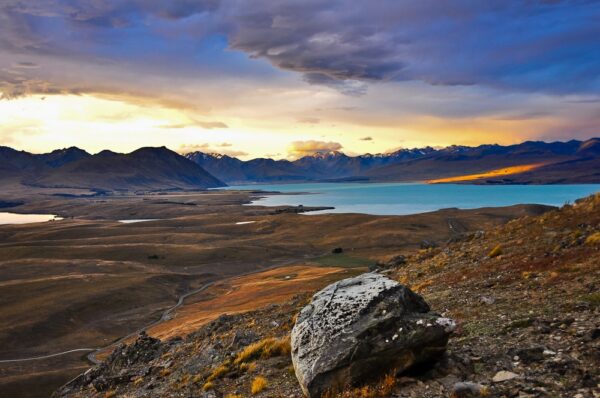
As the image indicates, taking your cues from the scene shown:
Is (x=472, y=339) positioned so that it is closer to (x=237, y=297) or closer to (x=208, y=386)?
(x=208, y=386)

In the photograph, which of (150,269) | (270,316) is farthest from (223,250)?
(270,316)

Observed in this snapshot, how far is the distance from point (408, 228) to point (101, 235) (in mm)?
110756

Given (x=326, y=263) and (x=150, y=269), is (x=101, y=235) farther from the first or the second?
(x=326, y=263)

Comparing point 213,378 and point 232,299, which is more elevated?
point 213,378

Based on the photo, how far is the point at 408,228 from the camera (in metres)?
146

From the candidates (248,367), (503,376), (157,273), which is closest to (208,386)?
(248,367)

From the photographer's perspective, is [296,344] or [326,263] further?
[326,263]

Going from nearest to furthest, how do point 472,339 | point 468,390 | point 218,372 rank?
point 468,390, point 472,339, point 218,372

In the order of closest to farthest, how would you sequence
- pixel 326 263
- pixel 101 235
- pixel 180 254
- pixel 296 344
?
pixel 296 344 → pixel 326 263 → pixel 180 254 → pixel 101 235

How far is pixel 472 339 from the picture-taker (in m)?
15.0

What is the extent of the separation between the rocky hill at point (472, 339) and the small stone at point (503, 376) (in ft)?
0.14

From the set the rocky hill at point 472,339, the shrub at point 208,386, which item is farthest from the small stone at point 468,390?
the shrub at point 208,386

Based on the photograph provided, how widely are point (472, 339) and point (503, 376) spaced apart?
3.09 meters

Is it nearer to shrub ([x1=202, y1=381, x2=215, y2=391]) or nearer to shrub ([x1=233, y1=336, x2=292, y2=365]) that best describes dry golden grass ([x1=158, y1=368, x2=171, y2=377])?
shrub ([x1=233, y1=336, x2=292, y2=365])
